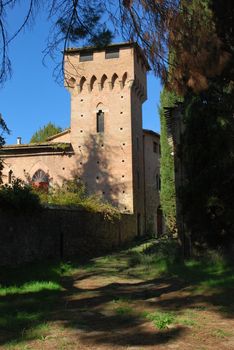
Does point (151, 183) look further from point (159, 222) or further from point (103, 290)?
point (103, 290)

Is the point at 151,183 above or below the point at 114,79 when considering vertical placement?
below

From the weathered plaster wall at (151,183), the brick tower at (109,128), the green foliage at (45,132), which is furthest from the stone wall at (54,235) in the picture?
the green foliage at (45,132)

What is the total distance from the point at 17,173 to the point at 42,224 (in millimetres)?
15954

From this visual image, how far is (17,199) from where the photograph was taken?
46.7 ft

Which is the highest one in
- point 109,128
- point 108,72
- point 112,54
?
point 112,54

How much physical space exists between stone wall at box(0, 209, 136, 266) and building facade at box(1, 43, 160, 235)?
4.80 metres

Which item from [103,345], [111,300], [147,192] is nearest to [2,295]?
[111,300]

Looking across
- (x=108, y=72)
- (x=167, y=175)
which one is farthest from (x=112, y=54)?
(x=167, y=175)

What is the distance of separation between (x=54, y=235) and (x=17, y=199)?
367 cm

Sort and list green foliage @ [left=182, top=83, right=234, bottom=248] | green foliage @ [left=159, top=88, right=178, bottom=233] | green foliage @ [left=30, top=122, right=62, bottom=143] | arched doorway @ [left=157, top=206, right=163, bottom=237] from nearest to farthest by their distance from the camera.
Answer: green foliage @ [left=182, top=83, right=234, bottom=248] < green foliage @ [left=159, top=88, right=178, bottom=233] < arched doorway @ [left=157, top=206, right=163, bottom=237] < green foliage @ [left=30, top=122, right=62, bottom=143]


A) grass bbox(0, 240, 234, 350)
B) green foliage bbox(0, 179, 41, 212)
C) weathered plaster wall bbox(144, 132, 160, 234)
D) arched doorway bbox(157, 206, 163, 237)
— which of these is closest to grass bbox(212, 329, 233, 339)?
grass bbox(0, 240, 234, 350)

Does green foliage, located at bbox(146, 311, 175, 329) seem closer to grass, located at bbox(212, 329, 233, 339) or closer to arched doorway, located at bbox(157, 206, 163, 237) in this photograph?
grass, located at bbox(212, 329, 233, 339)

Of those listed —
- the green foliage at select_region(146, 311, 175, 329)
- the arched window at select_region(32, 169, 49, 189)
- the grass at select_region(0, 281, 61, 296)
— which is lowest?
the green foliage at select_region(146, 311, 175, 329)

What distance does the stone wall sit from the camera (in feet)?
46.6
